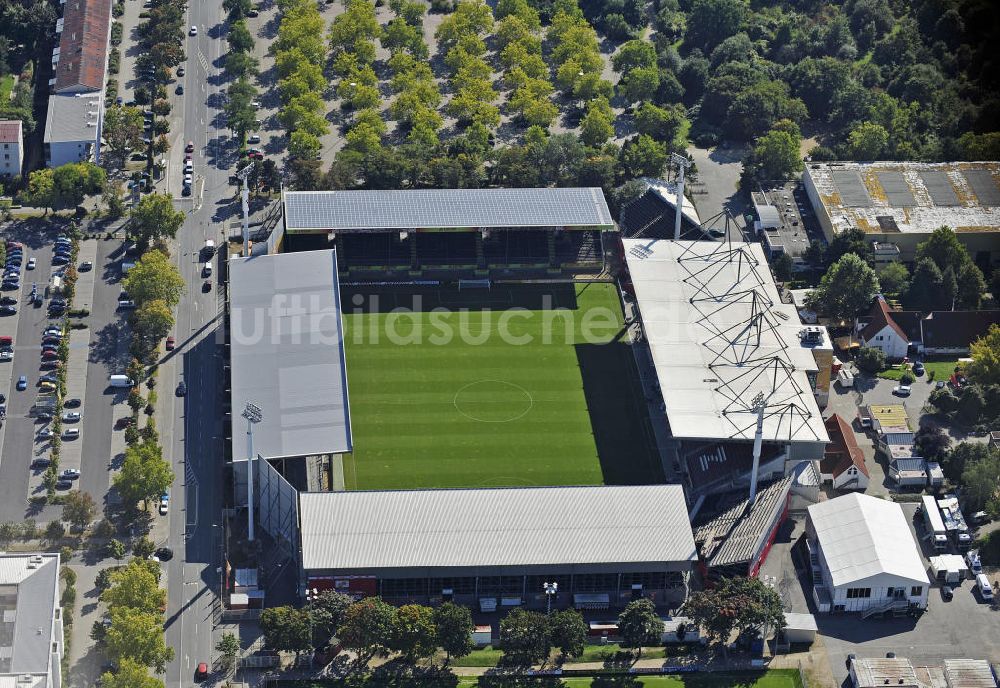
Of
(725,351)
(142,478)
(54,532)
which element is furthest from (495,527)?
(54,532)

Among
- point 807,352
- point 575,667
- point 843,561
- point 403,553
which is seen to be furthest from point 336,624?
point 807,352

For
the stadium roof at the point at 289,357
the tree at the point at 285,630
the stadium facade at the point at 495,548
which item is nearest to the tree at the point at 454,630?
the stadium facade at the point at 495,548

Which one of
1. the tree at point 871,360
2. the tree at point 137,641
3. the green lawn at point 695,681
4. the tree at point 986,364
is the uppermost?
the tree at point 871,360

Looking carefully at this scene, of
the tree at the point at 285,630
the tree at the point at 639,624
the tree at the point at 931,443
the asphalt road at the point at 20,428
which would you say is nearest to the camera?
the tree at the point at 285,630

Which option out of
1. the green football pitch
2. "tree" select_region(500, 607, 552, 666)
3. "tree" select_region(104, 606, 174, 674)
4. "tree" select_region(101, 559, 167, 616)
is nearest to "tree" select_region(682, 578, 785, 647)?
"tree" select_region(500, 607, 552, 666)

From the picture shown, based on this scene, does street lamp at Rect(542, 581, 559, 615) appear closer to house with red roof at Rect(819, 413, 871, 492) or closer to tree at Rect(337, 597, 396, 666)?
tree at Rect(337, 597, 396, 666)

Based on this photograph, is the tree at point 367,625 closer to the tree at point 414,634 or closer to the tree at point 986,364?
the tree at point 414,634
